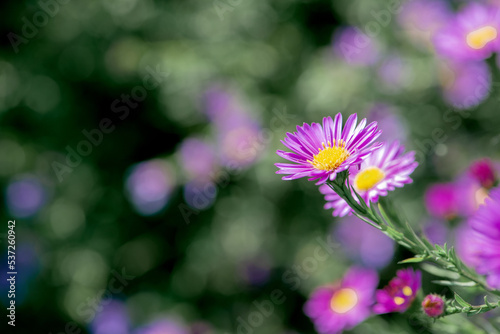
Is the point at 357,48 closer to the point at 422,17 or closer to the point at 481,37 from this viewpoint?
the point at 422,17

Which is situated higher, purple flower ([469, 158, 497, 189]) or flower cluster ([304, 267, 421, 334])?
purple flower ([469, 158, 497, 189])

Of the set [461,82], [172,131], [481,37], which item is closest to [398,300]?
[481,37]

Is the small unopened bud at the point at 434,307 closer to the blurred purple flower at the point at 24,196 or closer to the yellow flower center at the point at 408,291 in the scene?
the yellow flower center at the point at 408,291

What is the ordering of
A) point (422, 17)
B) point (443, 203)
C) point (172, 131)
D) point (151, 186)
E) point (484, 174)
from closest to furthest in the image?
point (484, 174) → point (443, 203) → point (422, 17) → point (151, 186) → point (172, 131)

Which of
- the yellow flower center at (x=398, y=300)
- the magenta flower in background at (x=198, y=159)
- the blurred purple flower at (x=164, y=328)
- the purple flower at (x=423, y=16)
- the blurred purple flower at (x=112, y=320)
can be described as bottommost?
the blurred purple flower at (x=112, y=320)

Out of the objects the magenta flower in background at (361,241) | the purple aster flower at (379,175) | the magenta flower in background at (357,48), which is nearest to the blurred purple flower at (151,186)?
the magenta flower in background at (361,241)

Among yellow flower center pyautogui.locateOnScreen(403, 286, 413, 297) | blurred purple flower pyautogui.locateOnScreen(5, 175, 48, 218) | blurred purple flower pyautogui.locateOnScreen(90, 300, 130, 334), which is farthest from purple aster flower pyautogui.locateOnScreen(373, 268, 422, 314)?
blurred purple flower pyautogui.locateOnScreen(5, 175, 48, 218)

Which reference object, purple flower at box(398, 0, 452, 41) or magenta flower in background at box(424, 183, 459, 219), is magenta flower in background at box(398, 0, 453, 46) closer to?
purple flower at box(398, 0, 452, 41)
